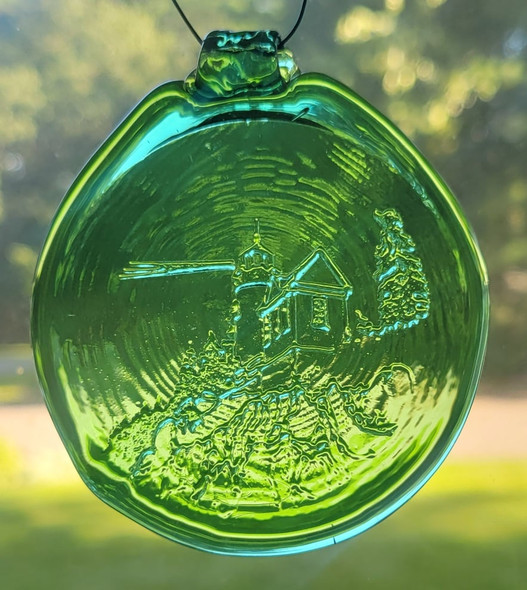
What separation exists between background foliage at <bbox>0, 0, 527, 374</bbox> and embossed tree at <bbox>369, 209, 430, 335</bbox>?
0.64 feet

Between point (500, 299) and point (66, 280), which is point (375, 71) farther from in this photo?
point (66, 280)

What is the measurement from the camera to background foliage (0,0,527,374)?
560 millimetres

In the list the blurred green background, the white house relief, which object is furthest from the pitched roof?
the blurred green background

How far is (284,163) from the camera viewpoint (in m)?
0.41

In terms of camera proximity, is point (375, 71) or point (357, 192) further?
point (375, 71)

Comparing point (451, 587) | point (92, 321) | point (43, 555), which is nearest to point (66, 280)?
point (92, 321)

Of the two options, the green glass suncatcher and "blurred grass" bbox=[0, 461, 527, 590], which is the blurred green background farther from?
the green glass suncatcher

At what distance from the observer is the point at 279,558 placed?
0.55 metres

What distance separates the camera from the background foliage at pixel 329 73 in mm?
560

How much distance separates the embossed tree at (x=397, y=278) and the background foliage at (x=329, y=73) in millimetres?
196

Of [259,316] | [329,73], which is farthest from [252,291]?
[329,73]

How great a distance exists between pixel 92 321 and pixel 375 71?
32cm

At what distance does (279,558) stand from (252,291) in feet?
0.81

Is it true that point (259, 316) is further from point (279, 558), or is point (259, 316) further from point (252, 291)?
point (279, 558)
